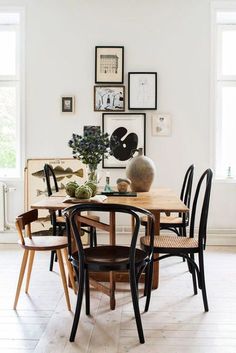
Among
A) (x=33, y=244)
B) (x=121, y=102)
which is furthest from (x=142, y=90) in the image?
(x=33, y=244)

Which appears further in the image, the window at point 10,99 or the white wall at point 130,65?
the window at point 10,99

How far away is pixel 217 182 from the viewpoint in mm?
4516

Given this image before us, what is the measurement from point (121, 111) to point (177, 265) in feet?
5.61

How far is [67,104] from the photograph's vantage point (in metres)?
4.48

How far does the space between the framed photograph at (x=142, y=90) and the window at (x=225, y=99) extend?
699mm

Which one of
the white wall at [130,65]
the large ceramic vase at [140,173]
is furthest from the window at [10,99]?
the large ceramic vase at [140,173]

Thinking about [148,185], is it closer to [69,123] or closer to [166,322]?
[166,322]

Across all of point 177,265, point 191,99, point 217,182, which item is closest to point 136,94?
point 191,99

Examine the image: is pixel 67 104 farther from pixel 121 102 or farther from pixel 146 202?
pixel 146 202

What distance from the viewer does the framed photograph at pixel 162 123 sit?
4469 millimetres

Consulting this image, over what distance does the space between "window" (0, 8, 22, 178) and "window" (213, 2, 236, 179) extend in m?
2.14

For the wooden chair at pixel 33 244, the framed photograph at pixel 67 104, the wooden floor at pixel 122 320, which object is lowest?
the wooden floor at pixel 122 320

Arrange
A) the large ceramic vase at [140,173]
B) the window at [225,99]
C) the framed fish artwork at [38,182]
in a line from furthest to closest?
1. the window at [225,99]
2. the framed fish artwork at [38,182]
3. the large ceramic vase at [140,173]

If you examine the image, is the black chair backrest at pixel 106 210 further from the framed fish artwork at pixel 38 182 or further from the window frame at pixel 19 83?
the window frame at pixel 19 83
